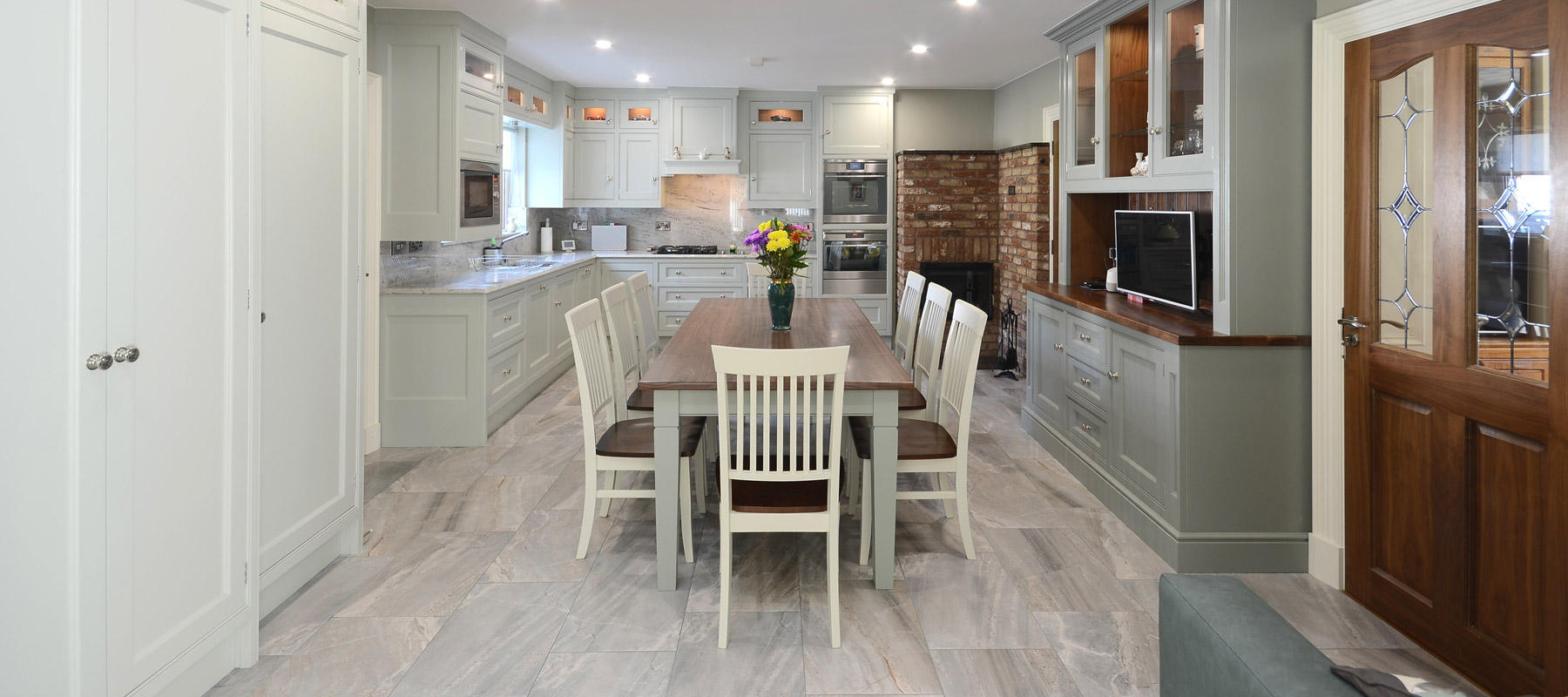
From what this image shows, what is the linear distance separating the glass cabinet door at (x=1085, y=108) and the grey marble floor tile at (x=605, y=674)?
10.5 ft

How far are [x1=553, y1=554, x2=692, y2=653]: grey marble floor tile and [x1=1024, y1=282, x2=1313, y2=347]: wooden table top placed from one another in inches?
74.6

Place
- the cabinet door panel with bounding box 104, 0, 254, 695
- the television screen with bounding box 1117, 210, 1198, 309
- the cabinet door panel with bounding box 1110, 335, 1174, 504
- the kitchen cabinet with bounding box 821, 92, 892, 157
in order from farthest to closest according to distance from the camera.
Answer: the kitchen cabinet with bounding box 821, 92, 892, 157 < the television screen with bounding box 1117, 210, 1198, 309 < the cabinet door panel with bounding box 1110, 335, 1174, 504 < the cabinet door panel with bounding box 104, 0, 254, 695

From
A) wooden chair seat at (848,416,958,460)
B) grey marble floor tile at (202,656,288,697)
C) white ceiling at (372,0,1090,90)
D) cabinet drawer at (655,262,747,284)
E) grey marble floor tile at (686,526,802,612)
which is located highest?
white ceiling at (372,0,1090,90)

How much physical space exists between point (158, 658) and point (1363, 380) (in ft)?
11.1

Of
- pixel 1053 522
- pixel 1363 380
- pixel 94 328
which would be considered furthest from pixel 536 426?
pixel 1363 380

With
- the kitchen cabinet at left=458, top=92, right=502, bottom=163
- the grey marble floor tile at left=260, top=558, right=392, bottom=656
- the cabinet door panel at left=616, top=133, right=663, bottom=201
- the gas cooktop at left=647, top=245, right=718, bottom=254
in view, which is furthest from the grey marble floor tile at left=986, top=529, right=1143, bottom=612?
the cabinet door panel at left=616, top=133, right=663, bottom=201

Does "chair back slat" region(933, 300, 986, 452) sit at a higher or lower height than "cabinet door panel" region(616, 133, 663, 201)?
lower

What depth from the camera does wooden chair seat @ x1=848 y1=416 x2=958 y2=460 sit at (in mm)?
3254

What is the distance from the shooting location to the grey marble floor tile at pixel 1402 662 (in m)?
2.52

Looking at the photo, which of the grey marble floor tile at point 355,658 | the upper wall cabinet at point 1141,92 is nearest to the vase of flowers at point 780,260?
the upper wall cabinet at point 1141,92

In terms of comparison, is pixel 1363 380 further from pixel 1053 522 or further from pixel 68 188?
pixel 68 188

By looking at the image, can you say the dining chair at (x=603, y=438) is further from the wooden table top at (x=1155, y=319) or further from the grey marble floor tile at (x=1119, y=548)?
the wooden table top at (x=1155, y=319)

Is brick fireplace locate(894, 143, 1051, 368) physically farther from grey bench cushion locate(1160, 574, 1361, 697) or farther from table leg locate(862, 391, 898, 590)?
grey bench cushion locate(1160, 574, 1361, 697)

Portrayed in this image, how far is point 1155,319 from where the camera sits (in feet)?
12.2
